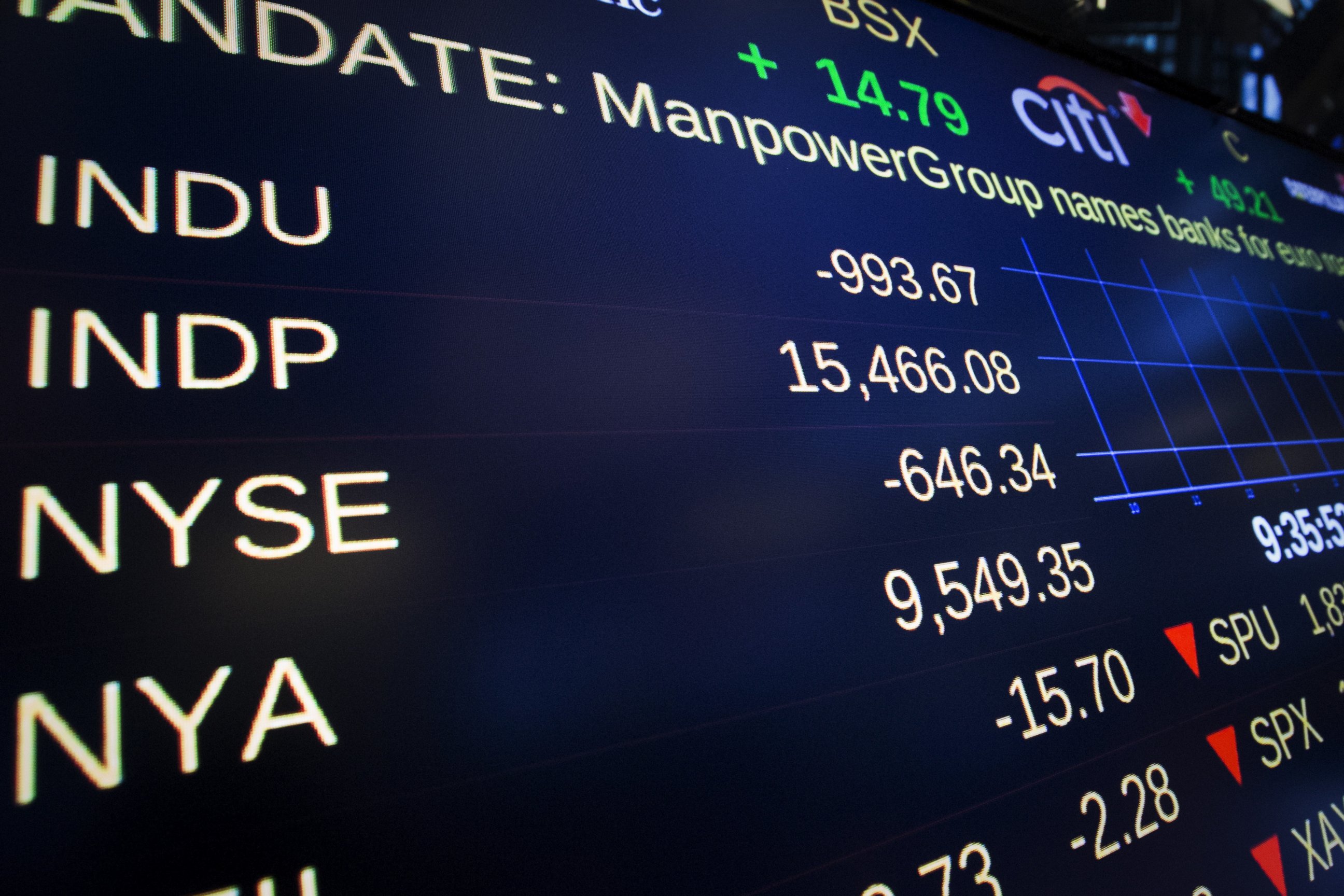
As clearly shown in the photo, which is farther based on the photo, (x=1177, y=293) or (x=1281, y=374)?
(x=1281, y=374)

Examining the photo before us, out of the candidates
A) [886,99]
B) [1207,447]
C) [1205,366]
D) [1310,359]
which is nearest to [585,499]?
[886,99]

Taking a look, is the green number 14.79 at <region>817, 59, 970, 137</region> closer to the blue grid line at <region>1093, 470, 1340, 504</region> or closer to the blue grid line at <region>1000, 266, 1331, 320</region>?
the blue grid line at <region>1000, 266, 1331, 320</region>

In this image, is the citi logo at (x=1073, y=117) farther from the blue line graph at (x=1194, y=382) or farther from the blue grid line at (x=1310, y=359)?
the blue grid line at (x=1310, y=359)

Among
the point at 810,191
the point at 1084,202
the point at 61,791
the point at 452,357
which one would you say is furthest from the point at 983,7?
the point at 61,791

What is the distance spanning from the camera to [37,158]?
1.66 feet

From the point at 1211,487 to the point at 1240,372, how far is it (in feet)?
1.09

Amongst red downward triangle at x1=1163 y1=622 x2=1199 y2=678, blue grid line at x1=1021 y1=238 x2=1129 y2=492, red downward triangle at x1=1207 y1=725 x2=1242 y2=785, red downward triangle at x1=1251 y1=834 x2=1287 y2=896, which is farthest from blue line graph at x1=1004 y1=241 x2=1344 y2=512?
red downward triangle at x1=1251 y1=834 x2=1287 y2=896

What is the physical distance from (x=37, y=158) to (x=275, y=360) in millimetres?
227

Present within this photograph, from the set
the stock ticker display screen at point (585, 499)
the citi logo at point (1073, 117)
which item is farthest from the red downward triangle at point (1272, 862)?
the citi logo at point (1073, 117)

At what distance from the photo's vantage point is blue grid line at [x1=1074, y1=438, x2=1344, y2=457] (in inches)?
36.6

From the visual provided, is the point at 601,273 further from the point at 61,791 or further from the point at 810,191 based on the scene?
the point at 61,791

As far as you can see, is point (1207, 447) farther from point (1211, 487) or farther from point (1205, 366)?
point (1205, 366)

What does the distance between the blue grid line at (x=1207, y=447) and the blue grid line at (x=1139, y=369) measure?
22mm

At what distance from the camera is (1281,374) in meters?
1.30
